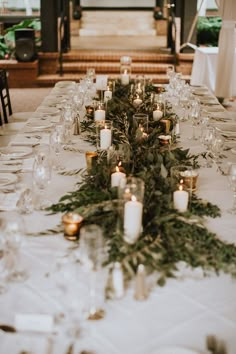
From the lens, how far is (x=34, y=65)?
910 centimetres

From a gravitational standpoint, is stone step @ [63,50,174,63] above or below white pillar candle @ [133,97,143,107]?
below

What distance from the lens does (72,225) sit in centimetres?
202

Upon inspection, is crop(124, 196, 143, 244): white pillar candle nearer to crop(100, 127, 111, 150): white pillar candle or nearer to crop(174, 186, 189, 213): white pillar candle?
crop(174, 186, 189, 213): white pillar candle

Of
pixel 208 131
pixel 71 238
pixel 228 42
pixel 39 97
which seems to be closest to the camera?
pixel 71 238

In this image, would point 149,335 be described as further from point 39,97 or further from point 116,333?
point 39,97

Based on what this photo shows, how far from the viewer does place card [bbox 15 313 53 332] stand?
151cm

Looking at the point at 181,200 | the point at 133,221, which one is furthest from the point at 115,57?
the point at 133,221

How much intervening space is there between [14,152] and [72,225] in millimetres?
1364

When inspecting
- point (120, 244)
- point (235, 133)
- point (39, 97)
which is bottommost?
point (39, 97)

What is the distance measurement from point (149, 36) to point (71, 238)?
11.7 metres

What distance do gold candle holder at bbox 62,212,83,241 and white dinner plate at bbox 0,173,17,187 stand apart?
0.77 m

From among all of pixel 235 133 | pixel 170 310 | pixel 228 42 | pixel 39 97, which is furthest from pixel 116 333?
pixel 39 97

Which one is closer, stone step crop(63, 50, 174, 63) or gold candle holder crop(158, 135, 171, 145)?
gold candle holder crop(158, 135, 171, 145)

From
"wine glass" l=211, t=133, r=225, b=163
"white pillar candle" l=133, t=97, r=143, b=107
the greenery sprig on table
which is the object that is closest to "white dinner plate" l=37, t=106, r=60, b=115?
"white pillar candle" l=133, t=97, r=143, b=107
